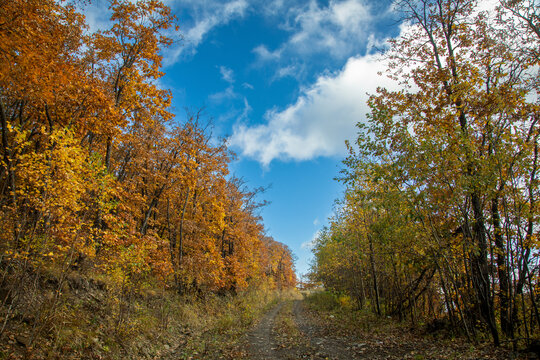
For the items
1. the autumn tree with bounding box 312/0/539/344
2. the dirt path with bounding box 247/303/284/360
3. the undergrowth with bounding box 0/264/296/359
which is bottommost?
the dirt path with bounding box 247/303/284/360

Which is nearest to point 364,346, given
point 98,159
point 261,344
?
point 261,344

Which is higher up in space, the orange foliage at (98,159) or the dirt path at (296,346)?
the orange foliage at (98,159)

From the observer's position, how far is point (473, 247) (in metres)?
6.75

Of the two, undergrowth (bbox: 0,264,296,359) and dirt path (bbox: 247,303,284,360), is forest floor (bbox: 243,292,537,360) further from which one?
undergrowth (bbox: 0,264,296,359)

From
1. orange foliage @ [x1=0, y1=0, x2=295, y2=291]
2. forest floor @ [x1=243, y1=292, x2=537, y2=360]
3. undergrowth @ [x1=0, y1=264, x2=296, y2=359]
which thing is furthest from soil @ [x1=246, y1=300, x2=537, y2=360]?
orange foliage @ [x1=0, y1=0, x2=295, y2=291]

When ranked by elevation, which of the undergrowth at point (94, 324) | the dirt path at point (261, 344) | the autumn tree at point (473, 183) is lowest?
the dirt path at point (261, 344)

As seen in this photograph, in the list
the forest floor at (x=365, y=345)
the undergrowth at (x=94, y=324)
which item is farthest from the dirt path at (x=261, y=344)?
the undergrowth at (x=94, y=324)

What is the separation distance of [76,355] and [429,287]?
13.1 metres

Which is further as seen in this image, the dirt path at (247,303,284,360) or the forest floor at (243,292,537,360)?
the dirt path at (247,303,284,360)

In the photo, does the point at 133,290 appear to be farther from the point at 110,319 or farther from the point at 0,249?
the point at 0,249

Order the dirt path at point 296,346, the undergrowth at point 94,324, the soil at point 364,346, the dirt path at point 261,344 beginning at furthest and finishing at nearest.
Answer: the dirt path at point 261,344 < the dirt path at point 296,346 < the soil at point 364,346 < the undergrowth at point 94,324

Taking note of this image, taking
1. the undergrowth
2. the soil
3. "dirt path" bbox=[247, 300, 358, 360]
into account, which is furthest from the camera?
"dirt path" bbox=[247, 300, 358, 360]

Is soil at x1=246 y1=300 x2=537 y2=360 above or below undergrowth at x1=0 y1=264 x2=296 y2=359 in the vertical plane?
below

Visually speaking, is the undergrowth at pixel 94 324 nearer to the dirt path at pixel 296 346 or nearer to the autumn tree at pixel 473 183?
the dirt path at pixel 296 346
